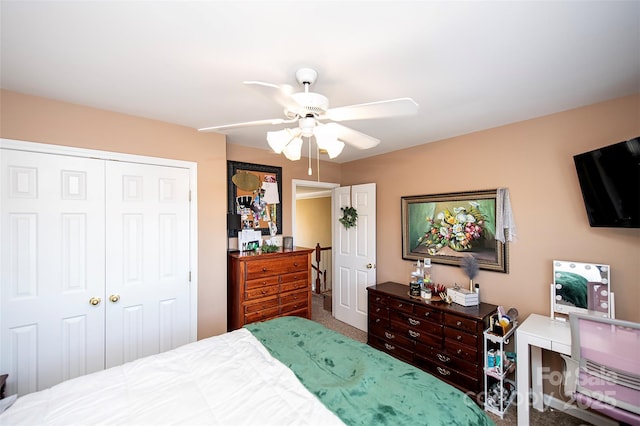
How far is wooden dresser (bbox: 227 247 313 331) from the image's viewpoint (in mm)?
2617

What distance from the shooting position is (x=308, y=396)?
1207 mm

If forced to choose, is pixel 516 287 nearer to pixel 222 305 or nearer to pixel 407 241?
pixel 407 241

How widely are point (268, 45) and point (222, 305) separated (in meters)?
2.45

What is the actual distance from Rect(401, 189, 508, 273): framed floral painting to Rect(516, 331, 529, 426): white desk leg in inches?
29.2

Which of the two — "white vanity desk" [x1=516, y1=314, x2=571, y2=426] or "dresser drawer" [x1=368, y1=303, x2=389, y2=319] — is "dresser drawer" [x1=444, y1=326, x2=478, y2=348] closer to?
"white vanity desk" [x1=516, y1=314, x2=571, y2=426]

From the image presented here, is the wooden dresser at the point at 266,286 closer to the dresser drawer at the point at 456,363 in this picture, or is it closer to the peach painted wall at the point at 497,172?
the peach painted wall at the point at 497,172

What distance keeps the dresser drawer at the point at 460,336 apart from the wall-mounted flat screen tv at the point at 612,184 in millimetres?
1287

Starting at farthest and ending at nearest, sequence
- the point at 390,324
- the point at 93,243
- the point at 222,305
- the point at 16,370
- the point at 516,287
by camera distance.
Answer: the point at 390,324 < the point at 222,305 < the point at 516,287 < the point at 93,243 < the point at 16,370

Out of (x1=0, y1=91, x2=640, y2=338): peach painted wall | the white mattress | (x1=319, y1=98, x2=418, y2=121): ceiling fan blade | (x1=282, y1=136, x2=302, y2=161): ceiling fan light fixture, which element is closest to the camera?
the white mattress

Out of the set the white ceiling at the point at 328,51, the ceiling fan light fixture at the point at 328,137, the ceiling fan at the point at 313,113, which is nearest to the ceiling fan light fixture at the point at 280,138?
the ceiling fan at the point at 313,113

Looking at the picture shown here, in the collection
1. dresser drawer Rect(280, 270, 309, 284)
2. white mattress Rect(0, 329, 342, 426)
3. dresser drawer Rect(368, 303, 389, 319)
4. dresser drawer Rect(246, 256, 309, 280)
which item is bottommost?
dresser drawer Rect(368, 303, 389, 319)

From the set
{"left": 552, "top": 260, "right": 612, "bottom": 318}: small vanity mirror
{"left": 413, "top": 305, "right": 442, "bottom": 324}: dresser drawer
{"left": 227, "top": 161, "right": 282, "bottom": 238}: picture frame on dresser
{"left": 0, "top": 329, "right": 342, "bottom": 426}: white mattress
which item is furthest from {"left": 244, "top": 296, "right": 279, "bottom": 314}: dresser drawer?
{"left": 552, "top": 260, "right": 612, "bottom": 318}: small vanity mirror

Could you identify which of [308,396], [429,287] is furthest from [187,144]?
[429,287]

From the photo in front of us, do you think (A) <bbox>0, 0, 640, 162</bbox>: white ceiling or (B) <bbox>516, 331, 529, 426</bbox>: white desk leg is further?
(B) <bbox>516, 331, 529, 426</bbox>: white desk leg
